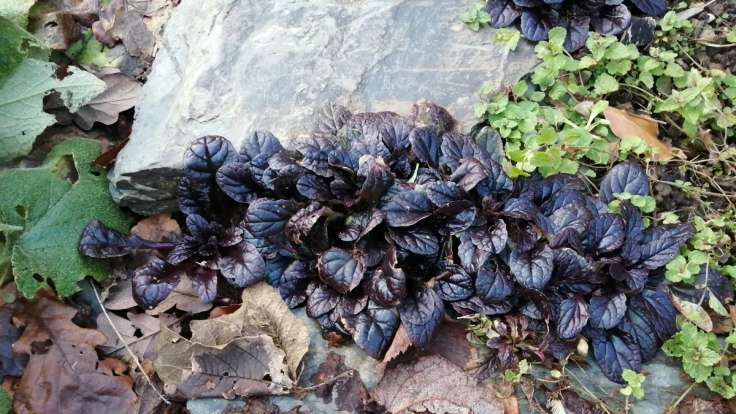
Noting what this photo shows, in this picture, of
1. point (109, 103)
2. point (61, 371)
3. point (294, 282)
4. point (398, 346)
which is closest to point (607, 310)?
point (398, 346)

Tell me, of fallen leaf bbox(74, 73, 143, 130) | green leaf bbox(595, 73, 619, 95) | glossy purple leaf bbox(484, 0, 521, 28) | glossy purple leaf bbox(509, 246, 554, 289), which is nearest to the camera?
glossy purple leaf bbox(509, 246, 554, 289)

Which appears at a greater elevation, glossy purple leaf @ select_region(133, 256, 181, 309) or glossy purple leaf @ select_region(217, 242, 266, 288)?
glossy purple leaf @ select_region(217, 242, 266, 288)

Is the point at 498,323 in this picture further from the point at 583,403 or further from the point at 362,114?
the point at 362,114

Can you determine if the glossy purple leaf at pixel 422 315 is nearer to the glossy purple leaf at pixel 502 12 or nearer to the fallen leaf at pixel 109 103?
the glossy purple leaf at pixel 502 12

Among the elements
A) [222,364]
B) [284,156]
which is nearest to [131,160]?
[284,156]

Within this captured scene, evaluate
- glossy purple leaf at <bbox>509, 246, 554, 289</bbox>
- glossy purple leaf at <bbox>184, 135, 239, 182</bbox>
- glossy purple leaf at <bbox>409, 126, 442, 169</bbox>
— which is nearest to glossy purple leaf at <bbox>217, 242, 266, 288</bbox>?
glossy purple leaf at <bbox>184, 135, 239, 182</bbox>

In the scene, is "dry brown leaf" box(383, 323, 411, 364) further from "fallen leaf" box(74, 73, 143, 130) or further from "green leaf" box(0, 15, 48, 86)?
"green leaf" box(0, 15, 48, 86)

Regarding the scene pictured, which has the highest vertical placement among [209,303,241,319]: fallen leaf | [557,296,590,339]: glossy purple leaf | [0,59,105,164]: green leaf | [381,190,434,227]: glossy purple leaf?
[0,59,105,164]: green leaf
